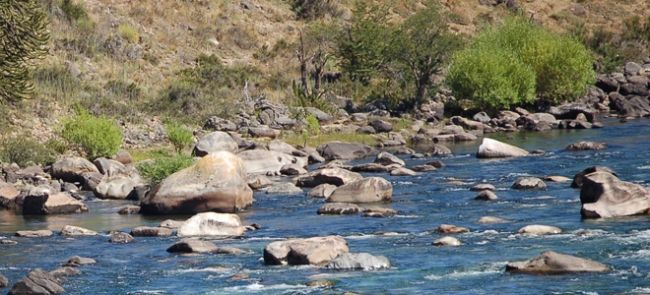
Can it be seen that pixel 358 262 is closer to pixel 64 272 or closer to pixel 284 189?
pixel 64 272

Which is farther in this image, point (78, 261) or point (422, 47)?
point (422, 47)

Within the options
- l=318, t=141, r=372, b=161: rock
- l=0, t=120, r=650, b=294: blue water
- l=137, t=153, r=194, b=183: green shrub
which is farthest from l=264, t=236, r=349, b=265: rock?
l=318, t=141, r=372, b=161: rock

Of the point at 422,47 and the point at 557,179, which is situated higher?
the point at 422,47

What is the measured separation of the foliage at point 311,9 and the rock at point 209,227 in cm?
6398

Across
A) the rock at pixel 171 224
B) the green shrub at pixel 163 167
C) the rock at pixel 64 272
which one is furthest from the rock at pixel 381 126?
the rock at pixel 64 272

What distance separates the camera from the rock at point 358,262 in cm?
2520

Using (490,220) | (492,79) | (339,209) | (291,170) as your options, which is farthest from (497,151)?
(492,79)

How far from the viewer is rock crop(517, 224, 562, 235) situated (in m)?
29.0

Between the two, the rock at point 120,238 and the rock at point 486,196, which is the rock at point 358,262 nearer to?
the rock at point 120,238

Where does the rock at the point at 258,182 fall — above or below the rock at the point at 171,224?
above

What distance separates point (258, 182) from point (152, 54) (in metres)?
33.5

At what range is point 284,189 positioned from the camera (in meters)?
41.7

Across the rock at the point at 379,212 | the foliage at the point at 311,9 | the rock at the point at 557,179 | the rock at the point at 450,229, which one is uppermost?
the foliage at the point at 311,9

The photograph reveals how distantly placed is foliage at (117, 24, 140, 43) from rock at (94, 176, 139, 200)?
34.3 meters
